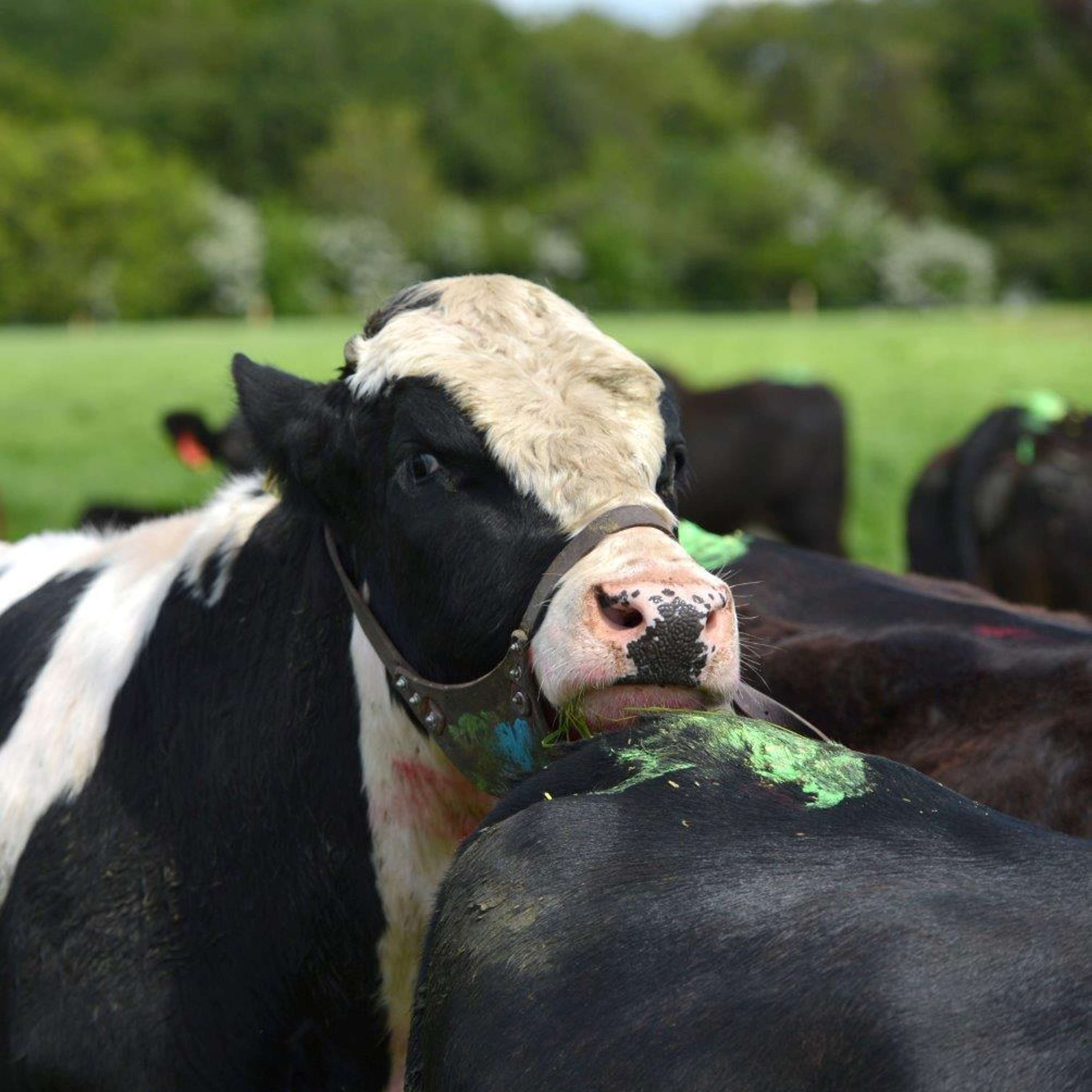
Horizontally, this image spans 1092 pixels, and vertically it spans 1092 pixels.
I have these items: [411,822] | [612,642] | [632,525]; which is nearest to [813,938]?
[612,642]

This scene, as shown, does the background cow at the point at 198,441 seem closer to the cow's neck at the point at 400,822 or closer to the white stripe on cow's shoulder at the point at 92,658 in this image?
the white stripe on cow's shoulder at the point at 92,658

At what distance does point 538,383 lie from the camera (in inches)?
102

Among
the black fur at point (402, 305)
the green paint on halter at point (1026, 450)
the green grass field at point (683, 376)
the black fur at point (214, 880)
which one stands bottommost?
the green grass field at point (683, 376)

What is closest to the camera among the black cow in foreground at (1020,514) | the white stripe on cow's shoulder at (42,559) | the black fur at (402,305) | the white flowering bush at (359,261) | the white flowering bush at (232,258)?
the black fur at (402,305)

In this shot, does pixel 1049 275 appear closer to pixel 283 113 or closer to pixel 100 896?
pixel 283 113

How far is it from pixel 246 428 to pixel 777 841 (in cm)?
147

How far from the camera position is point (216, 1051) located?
253cm

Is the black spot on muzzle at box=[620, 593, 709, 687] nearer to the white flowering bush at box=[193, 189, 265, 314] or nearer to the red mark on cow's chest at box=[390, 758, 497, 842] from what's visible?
the red mark on cow's chest at box=[390, 758, 497, 842]

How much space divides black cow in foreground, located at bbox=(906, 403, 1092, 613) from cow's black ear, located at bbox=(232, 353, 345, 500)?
544 cm

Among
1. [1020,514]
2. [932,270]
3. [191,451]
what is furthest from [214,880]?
[932,270]

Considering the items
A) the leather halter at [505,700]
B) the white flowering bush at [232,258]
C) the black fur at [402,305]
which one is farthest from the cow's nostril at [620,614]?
the white flowering bush at [232,258]

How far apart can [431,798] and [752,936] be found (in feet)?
3.78

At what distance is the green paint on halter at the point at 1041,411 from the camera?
7.88 meters

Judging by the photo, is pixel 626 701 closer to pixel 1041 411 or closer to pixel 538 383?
pixel 538 383
